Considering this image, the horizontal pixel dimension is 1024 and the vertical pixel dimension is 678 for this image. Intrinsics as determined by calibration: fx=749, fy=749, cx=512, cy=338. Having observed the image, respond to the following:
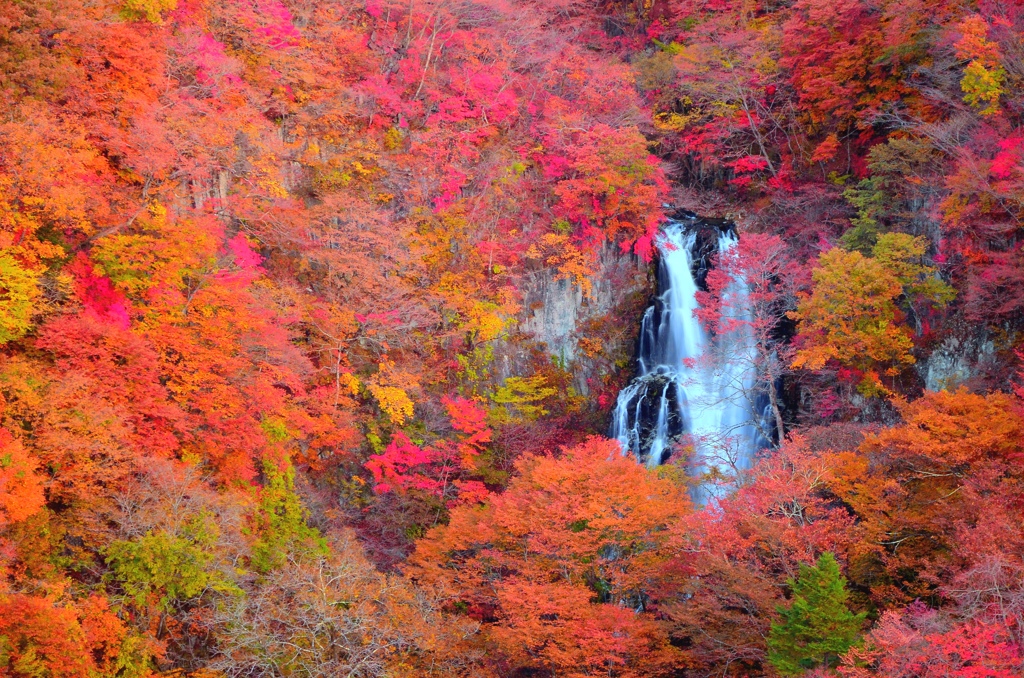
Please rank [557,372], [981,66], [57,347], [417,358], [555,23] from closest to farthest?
1. [57,347]
2. [981,66]
3. [417,358]
4. [557,372]
5. [555,23]

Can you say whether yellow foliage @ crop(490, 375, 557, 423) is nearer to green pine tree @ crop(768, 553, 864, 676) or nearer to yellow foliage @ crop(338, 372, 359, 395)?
yellow foliage @ crop(338, 372, 359, 395)

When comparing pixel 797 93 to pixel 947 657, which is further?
pixel 797 93

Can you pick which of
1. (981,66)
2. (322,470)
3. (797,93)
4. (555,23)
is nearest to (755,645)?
(322,470)

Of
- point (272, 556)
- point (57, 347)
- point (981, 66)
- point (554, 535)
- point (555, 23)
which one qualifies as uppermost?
point (555, 23)

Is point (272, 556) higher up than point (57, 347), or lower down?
lower down

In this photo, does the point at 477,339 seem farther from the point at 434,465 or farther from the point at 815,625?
the point at 815,625

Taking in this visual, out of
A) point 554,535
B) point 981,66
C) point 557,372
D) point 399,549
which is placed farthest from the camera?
point 557,372

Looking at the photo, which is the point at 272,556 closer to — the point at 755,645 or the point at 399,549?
the point at 399,549
